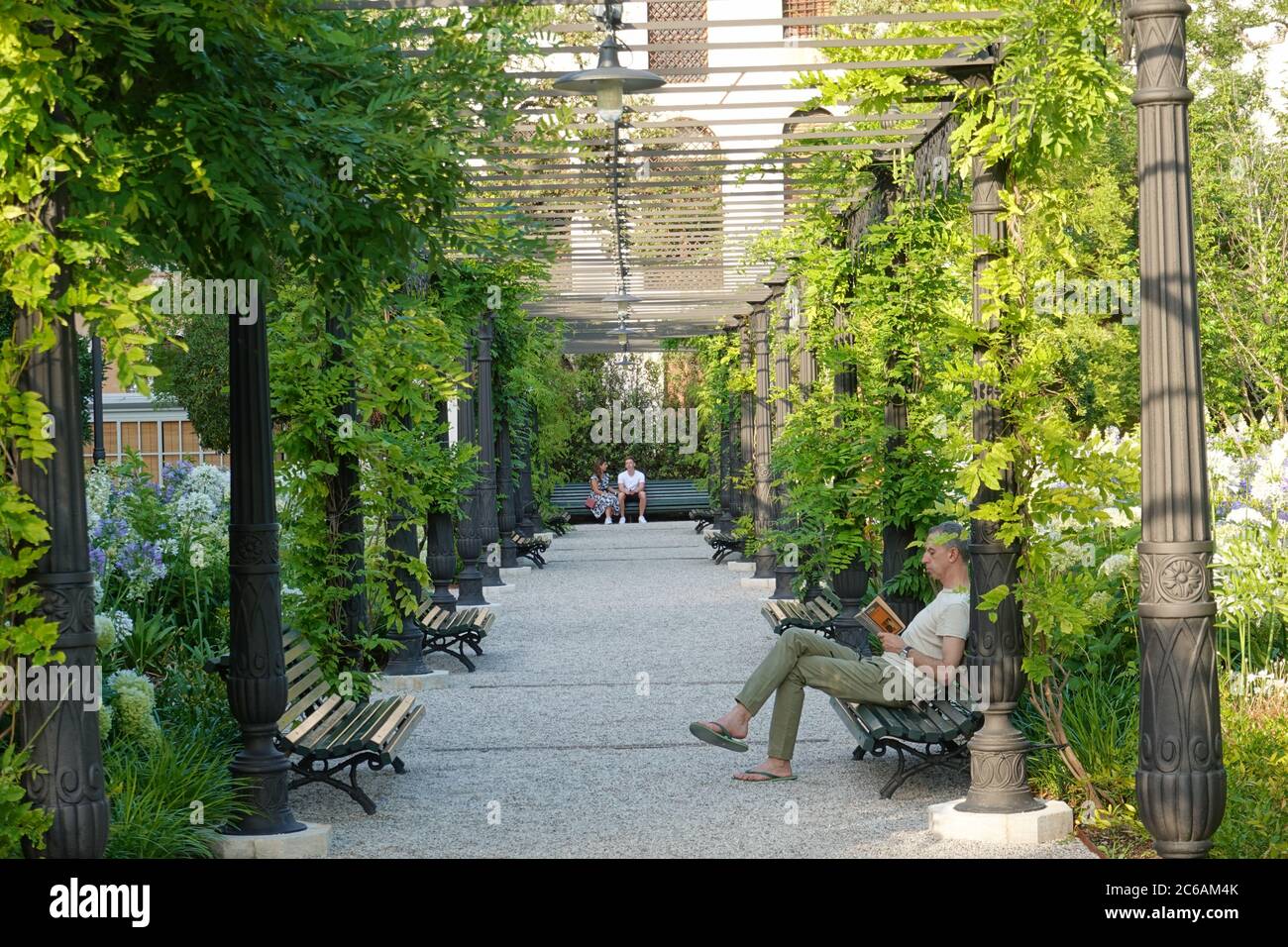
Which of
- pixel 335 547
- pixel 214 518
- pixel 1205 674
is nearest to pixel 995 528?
pixel 1205 674

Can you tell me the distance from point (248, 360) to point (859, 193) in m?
5.52

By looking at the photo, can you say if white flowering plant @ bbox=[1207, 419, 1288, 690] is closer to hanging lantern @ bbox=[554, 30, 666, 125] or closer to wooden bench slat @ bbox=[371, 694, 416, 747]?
hanging lantern @ bbox=[554, 30, 666, 125]

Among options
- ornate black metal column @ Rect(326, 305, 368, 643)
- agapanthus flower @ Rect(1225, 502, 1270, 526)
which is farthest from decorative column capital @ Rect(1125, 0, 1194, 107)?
ornate black metal column @ Rect(326, 305, 368, 643)

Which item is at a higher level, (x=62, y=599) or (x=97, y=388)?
(x=97, y=388)

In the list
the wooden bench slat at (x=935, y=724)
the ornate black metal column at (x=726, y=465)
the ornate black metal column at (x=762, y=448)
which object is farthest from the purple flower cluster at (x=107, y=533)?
the ornate black metal column at (x=726, y=465)

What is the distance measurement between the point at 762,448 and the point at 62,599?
14.6m

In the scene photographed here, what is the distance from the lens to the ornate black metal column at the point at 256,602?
242 inches

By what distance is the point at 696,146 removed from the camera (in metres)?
10.3

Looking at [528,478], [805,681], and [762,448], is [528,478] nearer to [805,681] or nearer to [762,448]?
[762,448]

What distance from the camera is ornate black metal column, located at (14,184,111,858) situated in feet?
14.1

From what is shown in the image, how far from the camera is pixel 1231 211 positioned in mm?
20688

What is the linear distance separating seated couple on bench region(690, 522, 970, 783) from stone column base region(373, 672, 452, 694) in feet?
12.9

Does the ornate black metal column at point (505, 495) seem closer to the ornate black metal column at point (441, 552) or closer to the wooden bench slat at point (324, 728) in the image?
the ornate black metal column at point (441, 552)

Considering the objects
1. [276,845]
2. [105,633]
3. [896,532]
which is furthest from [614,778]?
[896,532]
